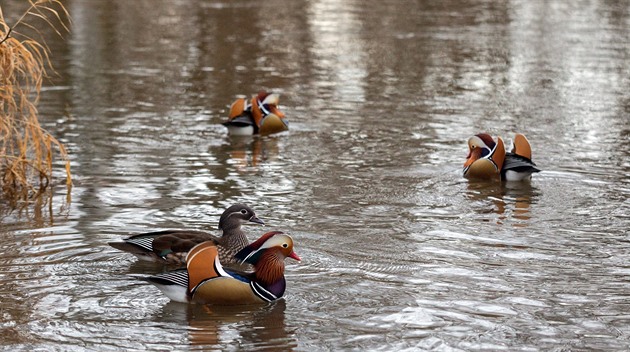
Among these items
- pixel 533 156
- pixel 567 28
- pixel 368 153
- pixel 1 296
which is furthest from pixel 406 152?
pixel 567 28

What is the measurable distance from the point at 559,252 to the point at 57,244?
A: 461 cm

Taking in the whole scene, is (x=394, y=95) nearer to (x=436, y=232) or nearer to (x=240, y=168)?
(x=240, y=168)

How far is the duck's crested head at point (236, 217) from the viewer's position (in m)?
10.4

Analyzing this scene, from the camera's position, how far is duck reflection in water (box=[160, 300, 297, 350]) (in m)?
8.21

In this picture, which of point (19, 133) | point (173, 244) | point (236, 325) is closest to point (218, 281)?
point (236, 325)

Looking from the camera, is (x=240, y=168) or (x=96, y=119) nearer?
(x=240, y=168)

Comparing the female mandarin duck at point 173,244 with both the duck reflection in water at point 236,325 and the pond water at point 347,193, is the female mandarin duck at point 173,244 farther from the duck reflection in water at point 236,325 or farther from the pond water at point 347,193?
the duck reflection in water at point 236,325

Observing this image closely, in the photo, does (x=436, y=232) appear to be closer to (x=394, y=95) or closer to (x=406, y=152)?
(x=406, y=152)

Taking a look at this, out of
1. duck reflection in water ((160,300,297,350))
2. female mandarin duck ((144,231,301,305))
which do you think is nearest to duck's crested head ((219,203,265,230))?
female mandarin duck ((144,231,301,305))

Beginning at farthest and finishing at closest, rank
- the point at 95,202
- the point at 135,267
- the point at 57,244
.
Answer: the point at 95,202 < the point at 57,244 < the point at 135,267

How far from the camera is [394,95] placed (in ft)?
66.2

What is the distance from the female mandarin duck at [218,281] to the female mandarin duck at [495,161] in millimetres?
5233

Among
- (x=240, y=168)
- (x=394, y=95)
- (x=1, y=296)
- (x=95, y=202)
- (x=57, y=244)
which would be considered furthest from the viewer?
(x=394, y=95)

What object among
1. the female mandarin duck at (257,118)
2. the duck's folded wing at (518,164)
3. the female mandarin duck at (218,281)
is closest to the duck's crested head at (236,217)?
the female mandarin duck at (218,281)
